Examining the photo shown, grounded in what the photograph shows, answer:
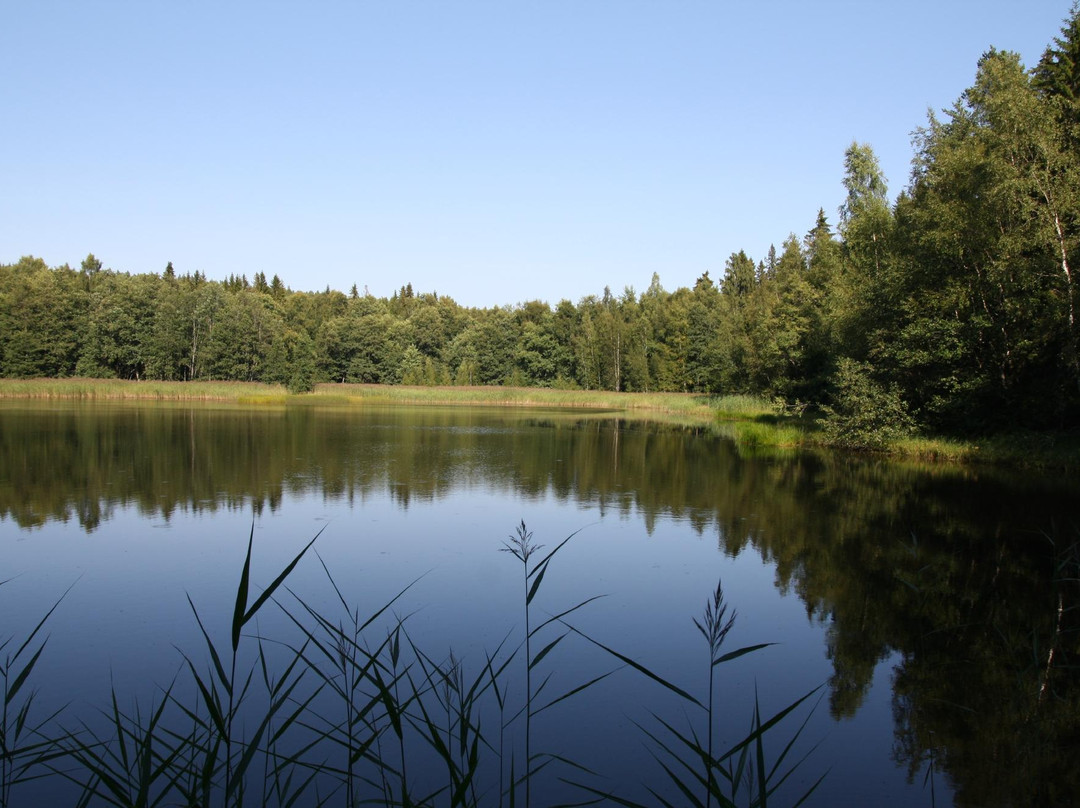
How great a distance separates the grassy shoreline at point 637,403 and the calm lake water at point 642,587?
1.85m

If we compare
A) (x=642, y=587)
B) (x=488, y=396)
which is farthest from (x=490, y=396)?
(x=642, y=587)

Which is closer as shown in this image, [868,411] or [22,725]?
[22,725]

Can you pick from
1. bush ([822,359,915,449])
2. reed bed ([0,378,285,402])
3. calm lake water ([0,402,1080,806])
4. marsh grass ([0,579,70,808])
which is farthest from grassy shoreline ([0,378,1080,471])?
marsh grass ([0,579,70,808])

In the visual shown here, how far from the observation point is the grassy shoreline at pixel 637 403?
60.5 feet

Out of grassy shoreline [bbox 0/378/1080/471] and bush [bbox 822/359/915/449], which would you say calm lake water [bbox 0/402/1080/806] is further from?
bush [bbox 822/359/915/449]

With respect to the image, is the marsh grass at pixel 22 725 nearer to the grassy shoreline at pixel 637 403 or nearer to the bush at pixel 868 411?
the grassy shoreline at pixel 637 403

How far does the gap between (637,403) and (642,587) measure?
4626cm

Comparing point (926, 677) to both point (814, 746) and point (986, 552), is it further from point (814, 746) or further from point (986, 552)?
point (986, 552)

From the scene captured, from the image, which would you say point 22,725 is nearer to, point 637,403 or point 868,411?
point 868,411

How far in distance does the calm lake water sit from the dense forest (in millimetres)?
3522

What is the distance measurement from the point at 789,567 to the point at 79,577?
25.8 ft

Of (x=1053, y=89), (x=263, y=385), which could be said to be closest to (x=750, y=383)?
(x=1053, y=89)

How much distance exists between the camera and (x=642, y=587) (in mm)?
8297

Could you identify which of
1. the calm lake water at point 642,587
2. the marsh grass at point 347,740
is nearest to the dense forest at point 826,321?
the calm lake water at point 642,587
